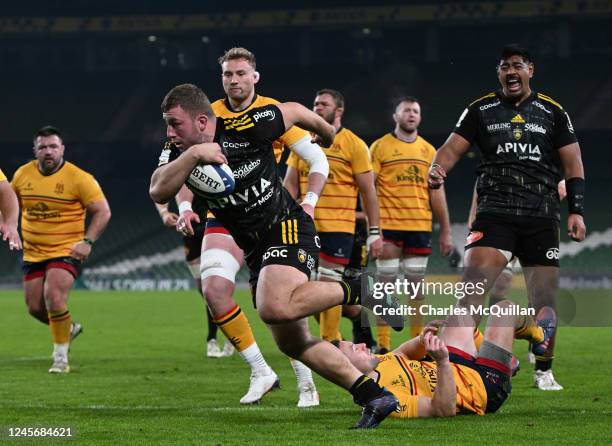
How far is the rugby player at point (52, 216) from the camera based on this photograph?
1059 cm

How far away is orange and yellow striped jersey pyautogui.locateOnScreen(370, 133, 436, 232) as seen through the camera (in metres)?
11.8

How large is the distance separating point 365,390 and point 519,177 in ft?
7.41

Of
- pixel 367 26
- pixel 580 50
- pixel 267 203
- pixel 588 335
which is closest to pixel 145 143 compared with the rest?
pixel 367 26

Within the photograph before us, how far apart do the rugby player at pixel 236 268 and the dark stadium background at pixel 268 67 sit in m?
26.3

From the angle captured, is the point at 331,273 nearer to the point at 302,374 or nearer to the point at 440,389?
the point at 302,374

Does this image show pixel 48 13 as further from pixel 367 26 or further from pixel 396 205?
pixel 396 205

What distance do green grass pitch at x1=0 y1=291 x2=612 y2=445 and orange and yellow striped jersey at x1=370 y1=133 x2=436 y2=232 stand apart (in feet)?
5.96

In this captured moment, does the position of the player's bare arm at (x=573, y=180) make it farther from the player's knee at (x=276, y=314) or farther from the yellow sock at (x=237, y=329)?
the player's knee at (x=276, y=314)

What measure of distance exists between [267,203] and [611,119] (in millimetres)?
28907

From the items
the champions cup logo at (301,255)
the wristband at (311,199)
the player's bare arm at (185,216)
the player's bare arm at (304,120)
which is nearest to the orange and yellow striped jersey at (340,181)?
the player's bare arm at (185,216)

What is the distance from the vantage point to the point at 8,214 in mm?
7668

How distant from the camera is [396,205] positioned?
465 inches

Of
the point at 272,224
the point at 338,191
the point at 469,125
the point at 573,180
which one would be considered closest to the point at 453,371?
the point at 272,224

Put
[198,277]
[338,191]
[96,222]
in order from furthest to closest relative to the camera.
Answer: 1. [198,277]
2. [96,222]
3. [338,191]
